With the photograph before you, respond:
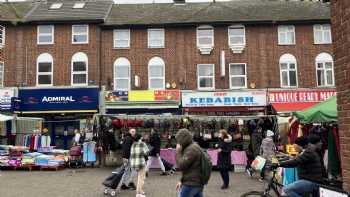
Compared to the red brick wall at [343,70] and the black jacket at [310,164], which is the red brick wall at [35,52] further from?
the red brick wall at [343,70]

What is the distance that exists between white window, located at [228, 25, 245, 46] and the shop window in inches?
271

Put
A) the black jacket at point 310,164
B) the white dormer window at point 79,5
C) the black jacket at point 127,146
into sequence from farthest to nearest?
1. the white dormer window at point 79,5
2. the black jacket at point 127,146
3. the black jacket at point 310,164

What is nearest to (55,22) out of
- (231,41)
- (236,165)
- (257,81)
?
(231,41)

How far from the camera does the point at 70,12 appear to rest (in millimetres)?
24000

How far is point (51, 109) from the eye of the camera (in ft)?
72.3

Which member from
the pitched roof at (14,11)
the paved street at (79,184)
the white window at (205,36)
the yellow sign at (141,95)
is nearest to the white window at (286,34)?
the white window at (205,36)

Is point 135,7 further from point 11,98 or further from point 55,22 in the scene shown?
point 11,98

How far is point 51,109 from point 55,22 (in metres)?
5.65

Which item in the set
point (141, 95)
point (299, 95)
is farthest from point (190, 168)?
point (299, 95)

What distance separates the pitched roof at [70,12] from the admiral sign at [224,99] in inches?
301

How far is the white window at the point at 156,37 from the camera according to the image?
75.9 feet

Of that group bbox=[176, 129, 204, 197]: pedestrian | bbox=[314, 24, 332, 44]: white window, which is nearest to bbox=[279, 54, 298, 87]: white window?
bbox=[314, 24, 332, 44]: white window

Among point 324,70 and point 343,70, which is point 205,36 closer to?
point 324,70

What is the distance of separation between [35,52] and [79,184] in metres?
14.1
